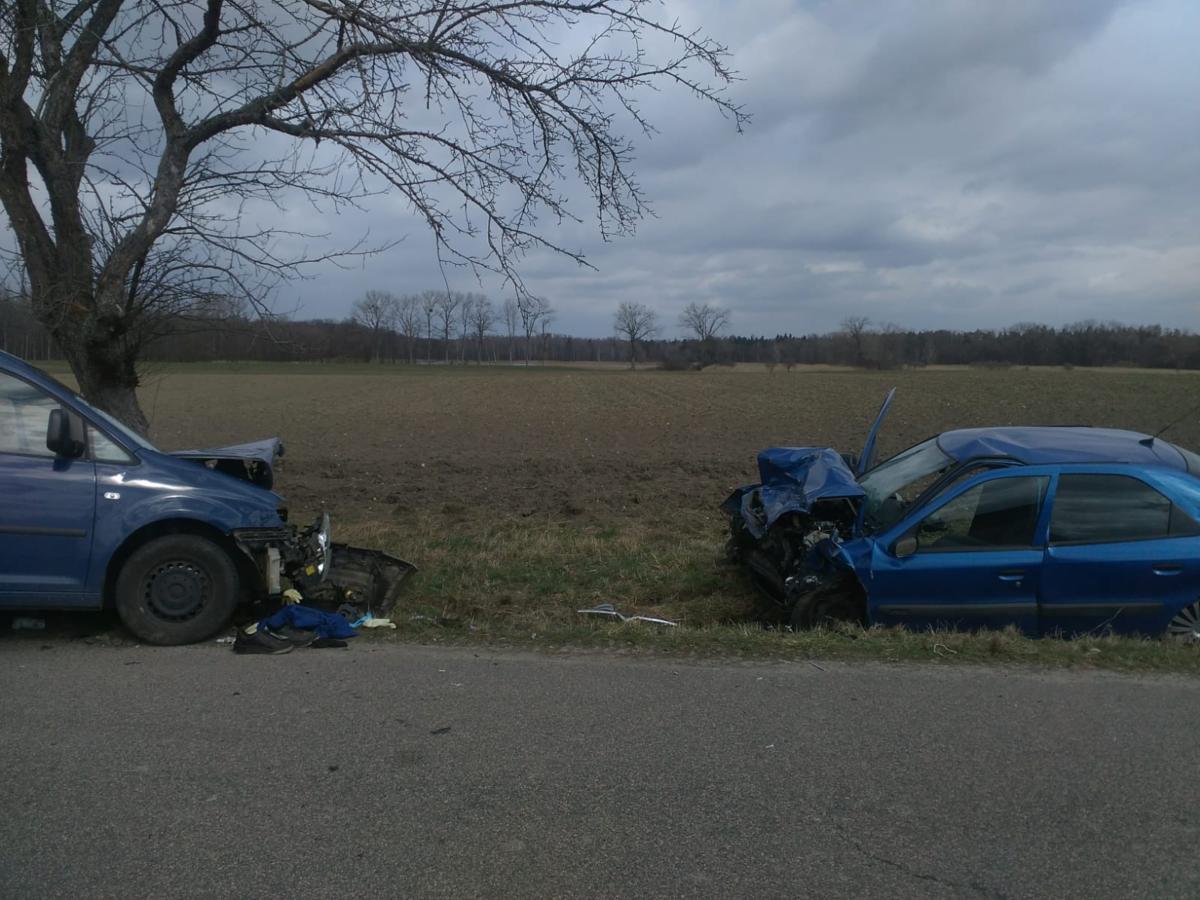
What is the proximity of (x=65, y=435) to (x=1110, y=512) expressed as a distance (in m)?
6.78

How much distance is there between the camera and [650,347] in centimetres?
10281

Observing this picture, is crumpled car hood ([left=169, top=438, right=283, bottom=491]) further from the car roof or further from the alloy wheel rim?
the car roof

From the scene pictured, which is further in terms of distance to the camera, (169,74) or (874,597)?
(169,74)

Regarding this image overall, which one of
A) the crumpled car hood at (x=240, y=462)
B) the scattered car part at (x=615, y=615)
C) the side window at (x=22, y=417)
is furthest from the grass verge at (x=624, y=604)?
the side window at (x=22, y=417)

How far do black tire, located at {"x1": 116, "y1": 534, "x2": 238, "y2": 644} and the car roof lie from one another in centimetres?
529

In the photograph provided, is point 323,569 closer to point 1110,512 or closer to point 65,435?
point 65,435

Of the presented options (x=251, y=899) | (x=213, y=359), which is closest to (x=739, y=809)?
(x=251, y=899)

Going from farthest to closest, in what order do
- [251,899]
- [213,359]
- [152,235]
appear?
[213,359], [152,235], [251,899]

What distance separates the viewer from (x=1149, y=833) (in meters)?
3.52

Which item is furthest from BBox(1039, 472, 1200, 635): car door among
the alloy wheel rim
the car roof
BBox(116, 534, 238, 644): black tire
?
the alloy wheel rim

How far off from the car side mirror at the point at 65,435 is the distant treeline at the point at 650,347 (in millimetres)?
3440

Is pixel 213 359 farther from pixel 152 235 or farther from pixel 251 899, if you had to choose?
pixel 251 899

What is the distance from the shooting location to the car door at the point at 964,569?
625cm

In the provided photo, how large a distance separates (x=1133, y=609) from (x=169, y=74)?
9.10 meters
